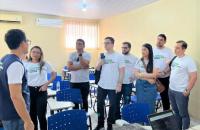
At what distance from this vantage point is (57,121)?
6.57 feet

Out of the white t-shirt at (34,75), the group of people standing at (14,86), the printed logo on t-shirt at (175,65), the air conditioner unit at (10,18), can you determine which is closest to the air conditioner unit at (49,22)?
the air conditioner unit at (10,18)

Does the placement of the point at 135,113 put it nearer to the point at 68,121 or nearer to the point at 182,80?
the point at 68,121

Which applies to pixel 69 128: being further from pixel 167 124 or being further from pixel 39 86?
pixel 39 86

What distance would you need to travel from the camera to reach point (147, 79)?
3246 millimetres

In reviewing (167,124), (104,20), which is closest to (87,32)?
(104,20)

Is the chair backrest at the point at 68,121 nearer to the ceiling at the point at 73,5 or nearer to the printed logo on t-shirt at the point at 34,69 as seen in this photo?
the printed logo on t-shirt at the point at 34,69

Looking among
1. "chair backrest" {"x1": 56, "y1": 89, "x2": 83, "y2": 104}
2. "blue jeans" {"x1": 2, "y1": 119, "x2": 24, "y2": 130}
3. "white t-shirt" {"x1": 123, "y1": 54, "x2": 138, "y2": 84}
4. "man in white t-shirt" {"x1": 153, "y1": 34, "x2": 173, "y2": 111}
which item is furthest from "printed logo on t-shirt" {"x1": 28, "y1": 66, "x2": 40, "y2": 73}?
"man in white t-shirt" {"x1": 153, "y1": 34, "x2": 173, "y2": 111}

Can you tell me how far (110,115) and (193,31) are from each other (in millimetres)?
2295

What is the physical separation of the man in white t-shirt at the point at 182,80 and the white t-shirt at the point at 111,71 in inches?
32.7

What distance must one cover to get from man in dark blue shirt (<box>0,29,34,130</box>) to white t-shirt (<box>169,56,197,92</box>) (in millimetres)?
2268

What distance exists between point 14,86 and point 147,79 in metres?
2.03

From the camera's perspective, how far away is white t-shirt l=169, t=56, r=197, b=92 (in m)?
3.21

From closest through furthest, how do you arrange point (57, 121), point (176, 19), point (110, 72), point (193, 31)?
point (57, 121) → point (110, 72) → point (193, 31) → point (176, 19)

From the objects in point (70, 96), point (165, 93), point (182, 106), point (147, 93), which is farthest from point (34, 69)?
point (165, 93)
